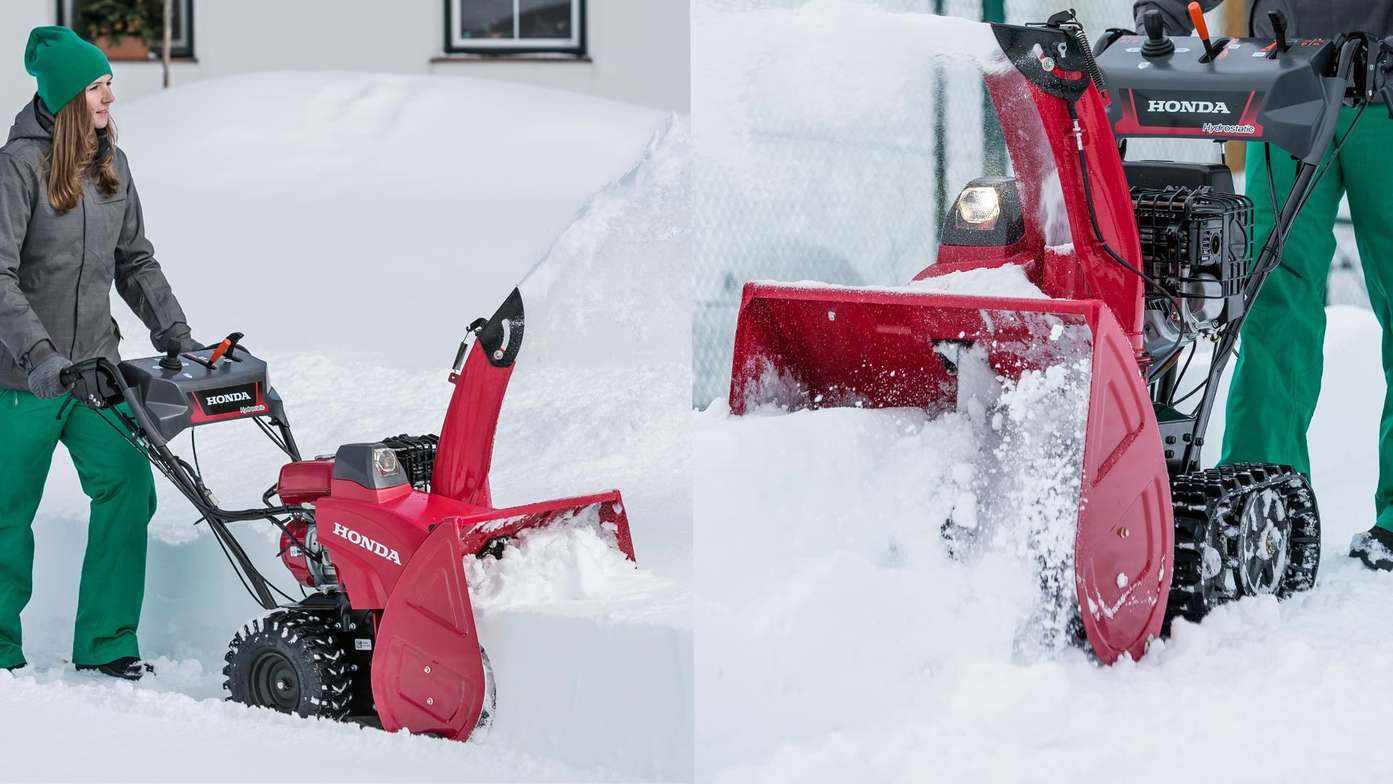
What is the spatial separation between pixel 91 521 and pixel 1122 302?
2.33 meters

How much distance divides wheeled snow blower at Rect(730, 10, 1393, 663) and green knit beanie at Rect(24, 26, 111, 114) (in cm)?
152

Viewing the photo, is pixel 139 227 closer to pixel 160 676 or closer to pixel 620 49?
pixel 160 676

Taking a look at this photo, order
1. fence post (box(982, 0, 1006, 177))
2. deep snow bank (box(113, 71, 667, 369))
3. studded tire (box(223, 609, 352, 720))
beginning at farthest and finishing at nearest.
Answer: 1. deep snow bank (box(113, 71, 667, 369))
2. fence post (box(982, 0, 1006, 177))
3. studded tire (box(223, 609, 352, 720))

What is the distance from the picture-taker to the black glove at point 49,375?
3428mm

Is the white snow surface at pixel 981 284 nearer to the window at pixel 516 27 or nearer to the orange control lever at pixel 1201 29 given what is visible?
the orange control lever at pixel 1201 29

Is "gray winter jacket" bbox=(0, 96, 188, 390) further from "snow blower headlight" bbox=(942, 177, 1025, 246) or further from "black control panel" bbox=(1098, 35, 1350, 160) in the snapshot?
"black control panel" bbox=(1098, 35, 1350, 160)

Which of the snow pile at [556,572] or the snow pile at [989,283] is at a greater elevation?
the snow pile at [989,283]

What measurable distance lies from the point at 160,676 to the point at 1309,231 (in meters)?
2.99

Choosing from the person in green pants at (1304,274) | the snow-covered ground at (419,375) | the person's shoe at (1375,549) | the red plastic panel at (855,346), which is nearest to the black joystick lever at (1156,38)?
the person in green pants at (1304,274)

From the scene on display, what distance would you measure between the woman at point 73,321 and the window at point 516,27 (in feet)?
17.5

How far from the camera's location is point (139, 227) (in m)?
3.91

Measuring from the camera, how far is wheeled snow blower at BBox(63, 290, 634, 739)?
117 inches

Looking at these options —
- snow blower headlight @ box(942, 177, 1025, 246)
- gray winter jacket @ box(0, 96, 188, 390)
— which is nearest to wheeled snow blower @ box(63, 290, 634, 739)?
gray winter jacket @ box(0, 96, 188, 390)

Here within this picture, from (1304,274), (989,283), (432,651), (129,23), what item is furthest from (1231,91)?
(129,23)
